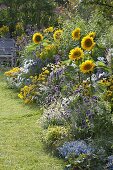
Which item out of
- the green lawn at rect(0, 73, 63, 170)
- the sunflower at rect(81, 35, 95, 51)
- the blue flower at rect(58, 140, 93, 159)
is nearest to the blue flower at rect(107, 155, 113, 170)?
the blue flower at rect(58, 140, 93, 159)

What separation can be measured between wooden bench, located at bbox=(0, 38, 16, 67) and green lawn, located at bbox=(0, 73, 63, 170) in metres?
3.20

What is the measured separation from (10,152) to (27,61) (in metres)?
3.93

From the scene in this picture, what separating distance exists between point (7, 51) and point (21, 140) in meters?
6.30

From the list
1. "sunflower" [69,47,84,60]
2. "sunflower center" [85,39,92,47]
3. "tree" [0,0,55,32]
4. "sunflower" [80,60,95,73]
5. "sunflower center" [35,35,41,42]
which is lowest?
"sunflower" [80,60,95,73]

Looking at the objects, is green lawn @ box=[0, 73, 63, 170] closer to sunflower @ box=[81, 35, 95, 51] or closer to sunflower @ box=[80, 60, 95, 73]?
sunflower @ box=[80, 60, 95, 73]

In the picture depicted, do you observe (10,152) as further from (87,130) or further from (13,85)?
(13,85)

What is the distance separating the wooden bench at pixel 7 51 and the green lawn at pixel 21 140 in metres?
3.20

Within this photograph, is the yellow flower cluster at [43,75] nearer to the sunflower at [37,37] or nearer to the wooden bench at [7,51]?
the sunflower at [37,37]

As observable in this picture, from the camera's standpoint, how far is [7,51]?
1242 centimetres

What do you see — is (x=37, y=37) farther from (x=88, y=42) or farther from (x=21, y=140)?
(x=21, y=140)

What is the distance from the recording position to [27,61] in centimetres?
966

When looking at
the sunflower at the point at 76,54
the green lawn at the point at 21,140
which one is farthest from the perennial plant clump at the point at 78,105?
the green lawn at the point at 21,140

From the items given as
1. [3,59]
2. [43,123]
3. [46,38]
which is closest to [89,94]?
[43,123]

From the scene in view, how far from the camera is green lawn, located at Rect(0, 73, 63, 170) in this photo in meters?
5.61
